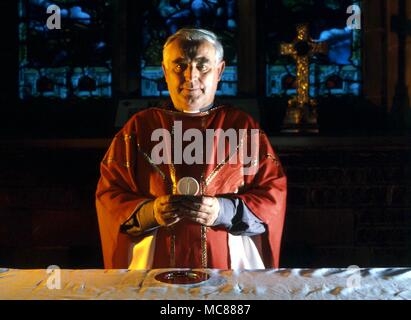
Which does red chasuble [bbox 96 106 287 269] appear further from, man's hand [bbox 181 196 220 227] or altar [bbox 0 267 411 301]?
altar [bbox 0 267 411 301]

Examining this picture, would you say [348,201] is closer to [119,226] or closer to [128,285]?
[119,226]

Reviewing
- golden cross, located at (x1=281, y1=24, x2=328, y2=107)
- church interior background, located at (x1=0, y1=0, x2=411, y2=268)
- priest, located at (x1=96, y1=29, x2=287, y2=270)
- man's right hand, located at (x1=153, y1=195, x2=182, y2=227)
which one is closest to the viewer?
man's right hand, located at (x1=153, y1=195, x2=182, y2=227)

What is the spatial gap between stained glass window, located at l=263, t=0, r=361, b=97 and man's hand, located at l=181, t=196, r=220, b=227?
2.45 meters

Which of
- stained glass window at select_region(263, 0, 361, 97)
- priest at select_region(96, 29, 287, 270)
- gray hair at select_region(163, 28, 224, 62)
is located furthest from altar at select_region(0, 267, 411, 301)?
stained glass window at select_region(263, 0, 361, 97)

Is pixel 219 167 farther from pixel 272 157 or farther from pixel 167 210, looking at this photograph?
pixel 167 210

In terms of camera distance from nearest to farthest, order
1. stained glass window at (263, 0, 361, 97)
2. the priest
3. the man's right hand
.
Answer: the man's right hand
the priest
stained glass window at (263, 0, 361, 97)

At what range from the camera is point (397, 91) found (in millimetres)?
3967

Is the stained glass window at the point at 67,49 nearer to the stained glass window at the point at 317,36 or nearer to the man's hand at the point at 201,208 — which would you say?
the stained glass window at the point at 317,36

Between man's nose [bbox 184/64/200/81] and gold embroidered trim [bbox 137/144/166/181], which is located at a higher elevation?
man's nose [bbox 184/64/200/81]

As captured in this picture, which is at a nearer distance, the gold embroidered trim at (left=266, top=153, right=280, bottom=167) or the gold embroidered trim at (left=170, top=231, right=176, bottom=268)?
the gold embroidered trim at (left=170, top=231, right=176, bottom=268)

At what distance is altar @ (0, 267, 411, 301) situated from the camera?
5.02ft

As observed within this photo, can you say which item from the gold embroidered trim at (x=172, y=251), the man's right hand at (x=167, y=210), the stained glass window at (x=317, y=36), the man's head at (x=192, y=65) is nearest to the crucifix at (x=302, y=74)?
the stained glass window at (x=317, y=36)

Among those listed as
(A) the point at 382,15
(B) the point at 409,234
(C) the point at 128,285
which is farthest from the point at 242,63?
(C) the point at 128,285

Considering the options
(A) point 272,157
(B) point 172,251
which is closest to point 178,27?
(A) point 272,157
